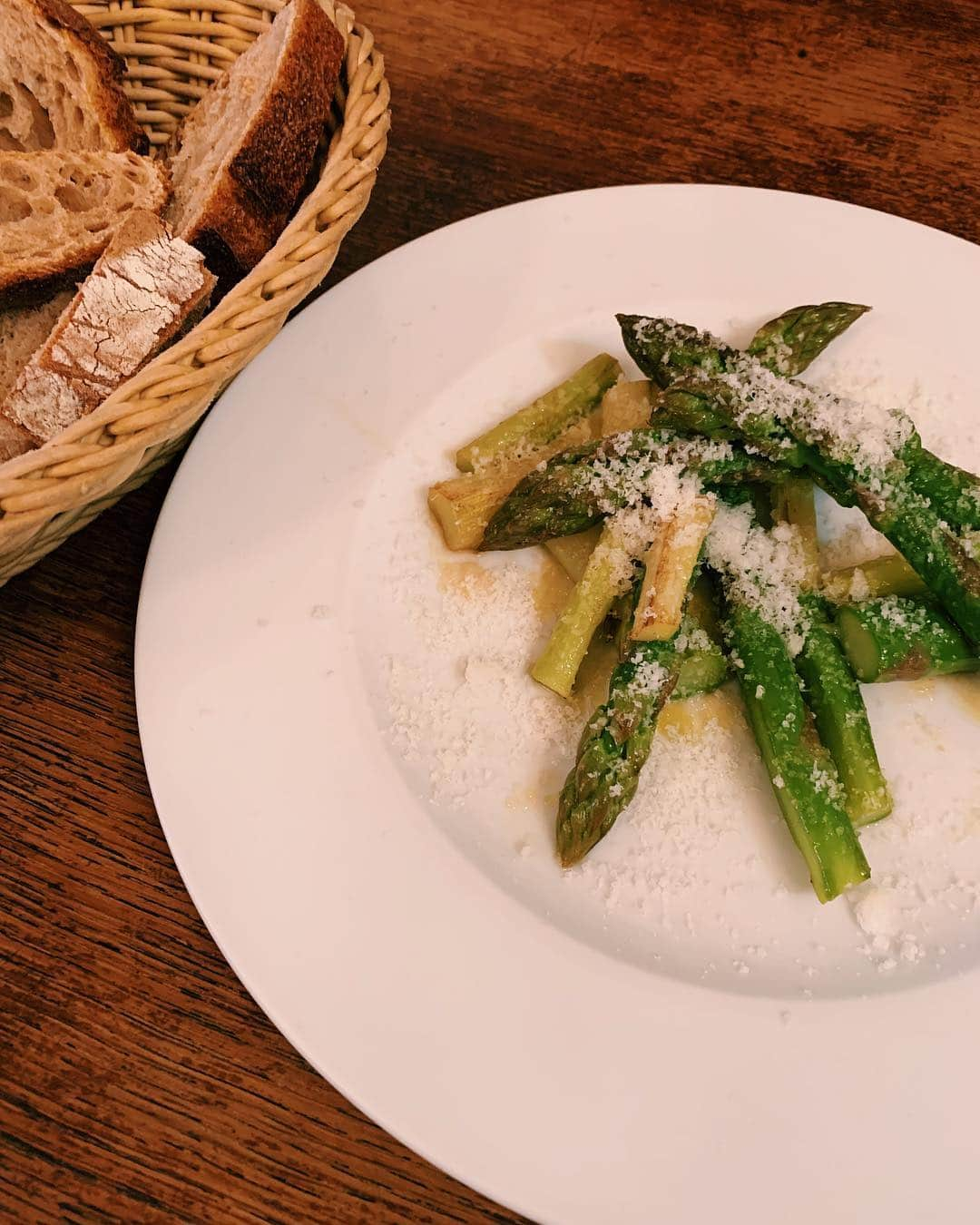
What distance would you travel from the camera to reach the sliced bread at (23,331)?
1713mm

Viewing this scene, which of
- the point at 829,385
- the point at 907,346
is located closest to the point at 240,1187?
the point at 829,385

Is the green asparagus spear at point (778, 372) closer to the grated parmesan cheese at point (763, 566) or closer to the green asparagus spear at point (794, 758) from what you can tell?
the grated parmesan cheese at point (763, 566)

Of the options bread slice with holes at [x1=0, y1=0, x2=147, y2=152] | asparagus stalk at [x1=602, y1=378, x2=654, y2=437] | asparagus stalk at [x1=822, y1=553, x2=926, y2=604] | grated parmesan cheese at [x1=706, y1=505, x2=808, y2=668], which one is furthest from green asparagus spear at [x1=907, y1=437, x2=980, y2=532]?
bread slice with holes at [x1=0, y1=0, x2=147, y2=152]

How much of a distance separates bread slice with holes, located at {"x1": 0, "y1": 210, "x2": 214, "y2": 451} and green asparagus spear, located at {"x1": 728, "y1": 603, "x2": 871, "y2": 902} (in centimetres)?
109

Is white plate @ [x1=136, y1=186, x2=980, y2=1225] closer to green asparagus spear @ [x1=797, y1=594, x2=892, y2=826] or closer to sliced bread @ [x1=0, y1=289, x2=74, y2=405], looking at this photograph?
green asparagus spear @ [x1=797, y1=594, x2=892, y2=826]

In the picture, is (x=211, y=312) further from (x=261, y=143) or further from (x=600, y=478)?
(x=600, y=478)

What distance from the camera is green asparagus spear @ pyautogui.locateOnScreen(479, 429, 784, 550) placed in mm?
1739

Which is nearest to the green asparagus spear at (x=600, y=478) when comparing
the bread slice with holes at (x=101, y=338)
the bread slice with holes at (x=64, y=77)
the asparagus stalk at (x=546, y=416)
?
the asparagus stalk at (x=546, y=416)

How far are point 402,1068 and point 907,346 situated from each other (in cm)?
170

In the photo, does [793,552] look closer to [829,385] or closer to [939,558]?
[939,558]

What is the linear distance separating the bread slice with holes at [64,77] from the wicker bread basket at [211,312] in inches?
6.0

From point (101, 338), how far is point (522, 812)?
1010 mm

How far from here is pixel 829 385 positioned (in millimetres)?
1972

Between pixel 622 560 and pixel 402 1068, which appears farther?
pixel 622 560
